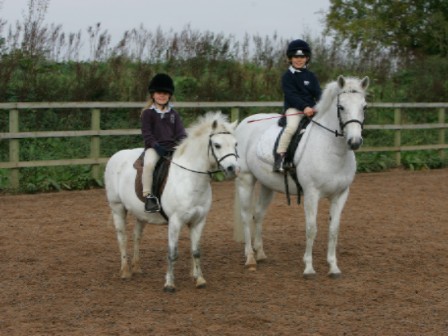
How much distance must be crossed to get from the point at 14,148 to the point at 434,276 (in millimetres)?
7707

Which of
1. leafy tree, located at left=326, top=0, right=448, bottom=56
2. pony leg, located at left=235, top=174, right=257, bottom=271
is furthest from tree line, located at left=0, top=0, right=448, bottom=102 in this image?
pony leg, located at left=235, top=174, right=257, bottom=271

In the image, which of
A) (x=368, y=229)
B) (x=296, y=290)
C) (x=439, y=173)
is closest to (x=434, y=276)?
(x=296, y=290)

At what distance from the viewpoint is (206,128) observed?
6.53m

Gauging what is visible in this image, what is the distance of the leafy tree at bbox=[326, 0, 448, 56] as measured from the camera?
84.0 feet

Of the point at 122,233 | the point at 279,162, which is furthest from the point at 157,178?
the point at 279,162

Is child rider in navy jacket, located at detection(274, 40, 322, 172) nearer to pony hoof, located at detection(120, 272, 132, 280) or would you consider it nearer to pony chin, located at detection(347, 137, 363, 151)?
pony chin, located at detection(347, 137, 363, 151)

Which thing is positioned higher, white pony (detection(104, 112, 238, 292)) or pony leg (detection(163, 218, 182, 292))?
white pony (detection(104, 112, 238, 292))

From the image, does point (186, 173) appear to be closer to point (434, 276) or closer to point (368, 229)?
point (434, 276)

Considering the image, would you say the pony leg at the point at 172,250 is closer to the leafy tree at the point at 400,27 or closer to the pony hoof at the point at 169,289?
the pony hoof at the point at 169,289

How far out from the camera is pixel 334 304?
608cm

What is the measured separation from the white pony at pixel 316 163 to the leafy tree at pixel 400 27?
18.0 m

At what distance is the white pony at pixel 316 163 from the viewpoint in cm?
691

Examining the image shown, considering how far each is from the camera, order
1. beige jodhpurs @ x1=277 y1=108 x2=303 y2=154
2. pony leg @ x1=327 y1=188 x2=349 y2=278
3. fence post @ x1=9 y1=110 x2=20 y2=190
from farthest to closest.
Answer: fence post @ x1=9 y1=110 x2=20 y2=190, beige jodhpurs @ x1=277 y1=108 x2=303 y2=154, pony leg @ x1=327 y1=188 x2=349 y2=278

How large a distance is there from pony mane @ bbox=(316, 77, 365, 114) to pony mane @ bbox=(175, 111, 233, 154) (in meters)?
1.20
